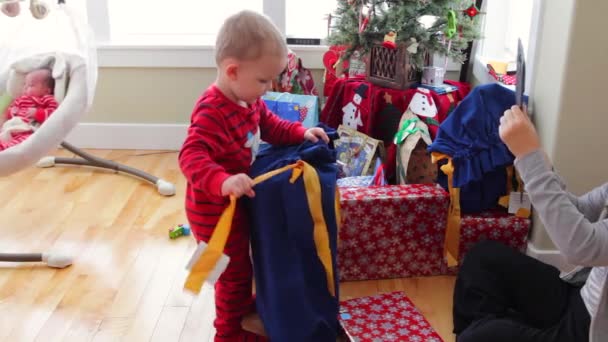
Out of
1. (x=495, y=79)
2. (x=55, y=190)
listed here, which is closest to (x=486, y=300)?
(x=495, y=79)

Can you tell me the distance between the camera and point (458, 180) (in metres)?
2.10

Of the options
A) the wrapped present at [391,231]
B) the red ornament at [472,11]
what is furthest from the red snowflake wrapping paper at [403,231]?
the red ornament at [472,11]

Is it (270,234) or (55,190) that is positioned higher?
(270,234)

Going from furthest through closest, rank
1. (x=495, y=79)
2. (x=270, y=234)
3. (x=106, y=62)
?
(x=106, y=62), (x=495, y=79), (x=270, y=234)

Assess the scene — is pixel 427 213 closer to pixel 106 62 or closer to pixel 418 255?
pixel 418 255

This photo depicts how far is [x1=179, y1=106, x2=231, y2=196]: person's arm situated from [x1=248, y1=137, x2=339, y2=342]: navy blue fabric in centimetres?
12

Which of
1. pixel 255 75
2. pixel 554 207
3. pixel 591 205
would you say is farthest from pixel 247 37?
pixel 591 205

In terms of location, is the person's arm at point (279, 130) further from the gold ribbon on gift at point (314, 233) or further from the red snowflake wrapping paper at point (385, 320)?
the red snowflake wrapping paper at point (385, 320)

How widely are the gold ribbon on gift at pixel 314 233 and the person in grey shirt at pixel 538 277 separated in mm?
396

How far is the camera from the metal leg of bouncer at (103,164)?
289 cm

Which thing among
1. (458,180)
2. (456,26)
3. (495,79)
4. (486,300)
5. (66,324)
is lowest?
(66,324)

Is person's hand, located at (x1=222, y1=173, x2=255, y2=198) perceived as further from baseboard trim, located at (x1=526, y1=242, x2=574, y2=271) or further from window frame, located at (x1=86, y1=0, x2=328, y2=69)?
window frame, located at (x1=86, y1=0, x2=328, y2=69)

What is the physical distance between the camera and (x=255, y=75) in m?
1.55

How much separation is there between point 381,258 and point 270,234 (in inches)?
28.6
